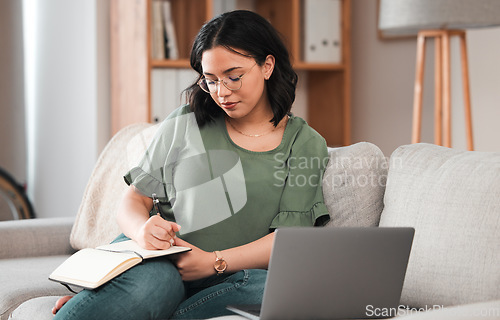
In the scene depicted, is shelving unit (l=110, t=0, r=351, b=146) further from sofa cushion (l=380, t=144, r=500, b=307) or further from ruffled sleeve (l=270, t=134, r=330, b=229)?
sofa cushion (l=380, t=144, r=500, b=307)

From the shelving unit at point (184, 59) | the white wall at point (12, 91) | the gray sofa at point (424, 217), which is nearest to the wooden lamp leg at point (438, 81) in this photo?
the shelving unit at point (184, 59)

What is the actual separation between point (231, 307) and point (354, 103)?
283 centimetres

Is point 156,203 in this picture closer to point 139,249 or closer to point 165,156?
point 165,156

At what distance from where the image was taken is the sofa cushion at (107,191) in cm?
217

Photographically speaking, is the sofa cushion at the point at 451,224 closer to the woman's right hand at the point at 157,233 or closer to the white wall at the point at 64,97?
the woman's right hand at the point at 157,233

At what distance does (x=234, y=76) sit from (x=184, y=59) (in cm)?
188

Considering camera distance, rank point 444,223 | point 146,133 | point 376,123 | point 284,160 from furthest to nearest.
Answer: point 376,123, point 146,133, point 284,160, point 444,223

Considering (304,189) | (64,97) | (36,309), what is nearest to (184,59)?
(64,97)

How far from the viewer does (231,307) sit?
1412 mm

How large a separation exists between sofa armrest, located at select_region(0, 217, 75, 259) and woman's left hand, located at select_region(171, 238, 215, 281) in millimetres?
879

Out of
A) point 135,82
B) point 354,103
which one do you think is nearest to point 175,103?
point 135,82

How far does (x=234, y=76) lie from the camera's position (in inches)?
65.4

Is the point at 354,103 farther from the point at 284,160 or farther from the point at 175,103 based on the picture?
the point at 284,160

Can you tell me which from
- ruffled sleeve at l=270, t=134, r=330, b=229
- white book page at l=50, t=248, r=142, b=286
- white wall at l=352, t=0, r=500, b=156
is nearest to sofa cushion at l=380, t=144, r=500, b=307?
ruffled sleeve at l=270, t=134, r=330, b=229
